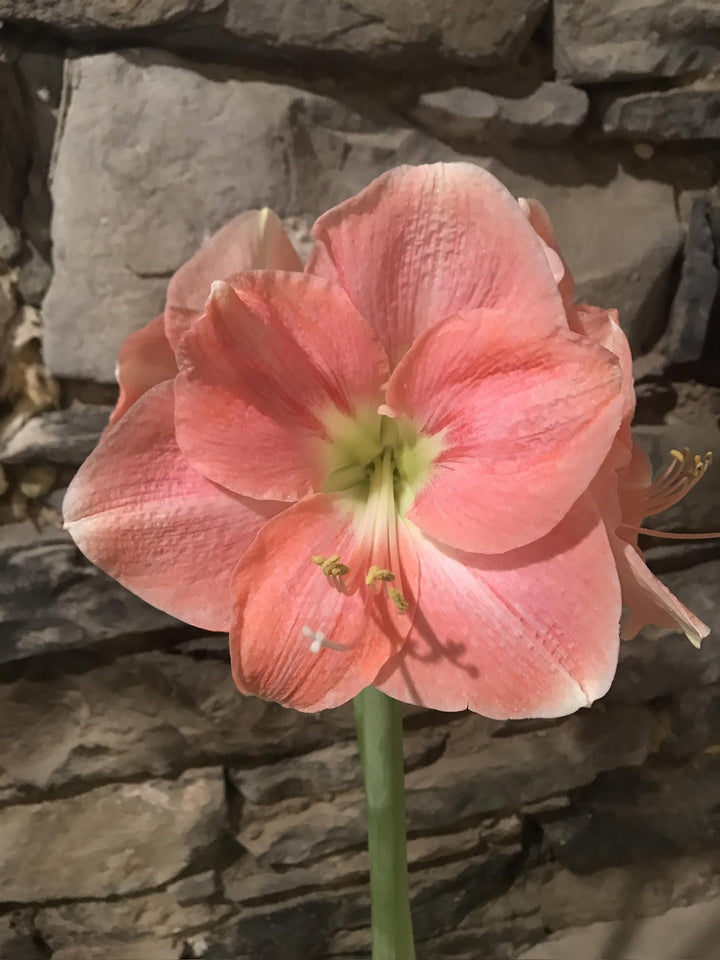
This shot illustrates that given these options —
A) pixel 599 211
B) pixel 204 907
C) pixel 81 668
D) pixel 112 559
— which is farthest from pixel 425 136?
pixel 204 907

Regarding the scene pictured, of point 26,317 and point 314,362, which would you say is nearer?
point 314,362

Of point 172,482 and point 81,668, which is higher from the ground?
point 172,482

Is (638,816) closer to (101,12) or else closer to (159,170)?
(159,170)

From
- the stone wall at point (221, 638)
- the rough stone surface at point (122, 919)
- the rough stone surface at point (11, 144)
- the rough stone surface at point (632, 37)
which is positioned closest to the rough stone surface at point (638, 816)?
the stone wall at point (221, 638)

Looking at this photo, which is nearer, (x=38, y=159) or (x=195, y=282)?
(x=195, y=282)

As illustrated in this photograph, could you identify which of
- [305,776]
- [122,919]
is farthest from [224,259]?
[122,919]

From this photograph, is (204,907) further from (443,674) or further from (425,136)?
(425,136)

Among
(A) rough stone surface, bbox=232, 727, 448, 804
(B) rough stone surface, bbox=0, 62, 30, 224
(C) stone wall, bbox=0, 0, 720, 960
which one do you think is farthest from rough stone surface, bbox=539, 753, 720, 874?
(B) rough stone surface, bbox=0, 62, 30, 224

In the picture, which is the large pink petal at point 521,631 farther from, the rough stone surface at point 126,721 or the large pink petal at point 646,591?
the rough stone surface at point 126,721

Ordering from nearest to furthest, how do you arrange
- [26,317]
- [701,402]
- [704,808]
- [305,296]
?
[305,296] → [26,317] → [701,402] → [704,808]
